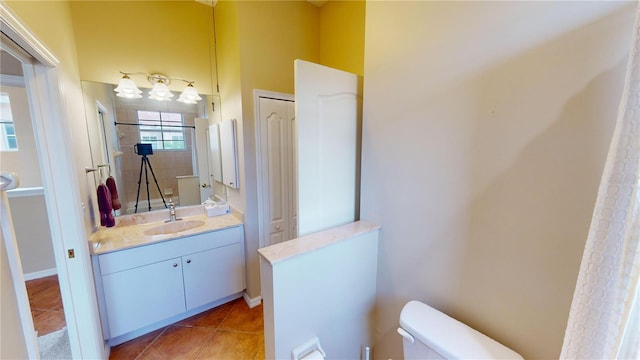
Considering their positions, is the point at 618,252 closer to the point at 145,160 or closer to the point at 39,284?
the point at 145,160

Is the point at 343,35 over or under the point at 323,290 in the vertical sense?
over

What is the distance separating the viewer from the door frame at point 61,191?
116 cm

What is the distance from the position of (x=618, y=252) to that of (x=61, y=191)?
89.5 inches

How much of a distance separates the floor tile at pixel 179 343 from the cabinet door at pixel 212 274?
20 cm

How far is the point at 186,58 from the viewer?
2219 millimetres

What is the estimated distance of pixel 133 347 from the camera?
1782 mm

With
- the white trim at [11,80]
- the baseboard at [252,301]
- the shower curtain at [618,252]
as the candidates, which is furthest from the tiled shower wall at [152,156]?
the shower curtain at [618,252]

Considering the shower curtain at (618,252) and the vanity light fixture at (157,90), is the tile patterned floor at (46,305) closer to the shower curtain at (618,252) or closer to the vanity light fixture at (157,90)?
the vanity light fixture at (157,90)

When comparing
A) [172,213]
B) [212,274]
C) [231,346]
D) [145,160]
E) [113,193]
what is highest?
[145,160]

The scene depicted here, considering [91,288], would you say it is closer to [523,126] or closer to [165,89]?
[165,89]

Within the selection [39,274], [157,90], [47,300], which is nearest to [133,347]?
[47,300]

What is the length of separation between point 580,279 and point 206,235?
2.23 meters

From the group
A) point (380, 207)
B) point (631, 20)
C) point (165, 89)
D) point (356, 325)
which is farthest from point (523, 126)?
point (165, 89)

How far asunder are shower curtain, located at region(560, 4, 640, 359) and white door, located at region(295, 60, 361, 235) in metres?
1.01
